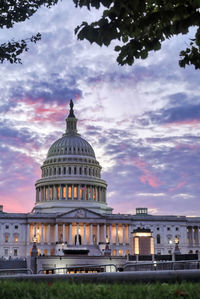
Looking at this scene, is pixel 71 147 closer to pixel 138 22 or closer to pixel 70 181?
pixel 70 181

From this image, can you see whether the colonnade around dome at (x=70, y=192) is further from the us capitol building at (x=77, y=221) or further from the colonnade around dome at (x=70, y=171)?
the colonnade around dome at (x=70, y=171)

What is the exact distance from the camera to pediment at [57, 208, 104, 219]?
445 ft

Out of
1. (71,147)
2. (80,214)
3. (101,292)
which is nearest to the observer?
(101,292)

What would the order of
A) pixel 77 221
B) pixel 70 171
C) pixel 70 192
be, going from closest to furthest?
pixel 77 221 → pixel 70 192 → pixel 70 171

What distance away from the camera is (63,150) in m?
160

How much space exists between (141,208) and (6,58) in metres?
155

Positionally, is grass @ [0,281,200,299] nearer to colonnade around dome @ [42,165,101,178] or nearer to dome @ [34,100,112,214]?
dome @ [34,100,112,214]

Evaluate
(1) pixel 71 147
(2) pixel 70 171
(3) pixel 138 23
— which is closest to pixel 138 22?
(3) pixel 138 23

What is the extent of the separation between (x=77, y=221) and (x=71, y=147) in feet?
112

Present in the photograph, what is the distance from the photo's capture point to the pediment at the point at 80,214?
135625 mm

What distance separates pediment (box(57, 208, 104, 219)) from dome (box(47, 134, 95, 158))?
94.7 feet

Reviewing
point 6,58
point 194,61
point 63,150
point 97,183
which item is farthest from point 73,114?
point 194,61

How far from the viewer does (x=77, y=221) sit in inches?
5354

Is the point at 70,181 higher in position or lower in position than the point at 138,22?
higher
